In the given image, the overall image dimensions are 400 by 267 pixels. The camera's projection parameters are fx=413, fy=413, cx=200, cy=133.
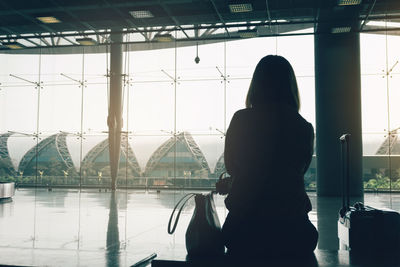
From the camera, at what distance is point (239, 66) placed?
34.2 ft

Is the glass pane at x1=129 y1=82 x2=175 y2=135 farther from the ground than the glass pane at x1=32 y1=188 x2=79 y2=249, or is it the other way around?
the glass pane at x1=129 y1=82 x2=175 y2=135

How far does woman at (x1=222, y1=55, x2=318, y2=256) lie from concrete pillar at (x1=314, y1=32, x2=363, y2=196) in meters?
7.95

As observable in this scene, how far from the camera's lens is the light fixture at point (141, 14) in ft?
27.6

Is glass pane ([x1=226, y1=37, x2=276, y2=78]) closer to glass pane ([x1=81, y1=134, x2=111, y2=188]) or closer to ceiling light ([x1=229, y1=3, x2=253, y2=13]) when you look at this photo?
ceiling light ([x1=229, y1=3, x2=253, y2=13])

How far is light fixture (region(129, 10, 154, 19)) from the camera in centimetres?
842

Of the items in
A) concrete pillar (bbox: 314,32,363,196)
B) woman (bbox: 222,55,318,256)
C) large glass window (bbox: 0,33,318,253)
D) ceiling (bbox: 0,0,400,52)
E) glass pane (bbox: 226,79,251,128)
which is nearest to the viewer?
woman (bbox: 222,55,318,256)

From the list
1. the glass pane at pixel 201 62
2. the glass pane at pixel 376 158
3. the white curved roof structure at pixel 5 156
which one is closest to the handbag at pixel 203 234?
the glass pane at pixel 376 158

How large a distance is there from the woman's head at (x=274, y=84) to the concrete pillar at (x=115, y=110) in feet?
32.1

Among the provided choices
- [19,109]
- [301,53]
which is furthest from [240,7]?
[19,109]

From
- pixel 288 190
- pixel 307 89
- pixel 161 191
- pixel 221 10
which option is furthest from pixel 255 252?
pixel 161 191

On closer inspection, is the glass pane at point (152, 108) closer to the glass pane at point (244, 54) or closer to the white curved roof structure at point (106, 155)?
the white curved roof structure at point (106, 155)

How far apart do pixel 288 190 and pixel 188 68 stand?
31.1 feet

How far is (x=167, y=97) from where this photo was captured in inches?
424

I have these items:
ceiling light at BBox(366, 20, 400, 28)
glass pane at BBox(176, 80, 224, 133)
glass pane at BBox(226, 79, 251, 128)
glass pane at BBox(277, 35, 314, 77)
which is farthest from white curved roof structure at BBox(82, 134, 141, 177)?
ceiling light at BBox(366, 20, 400, 28)
